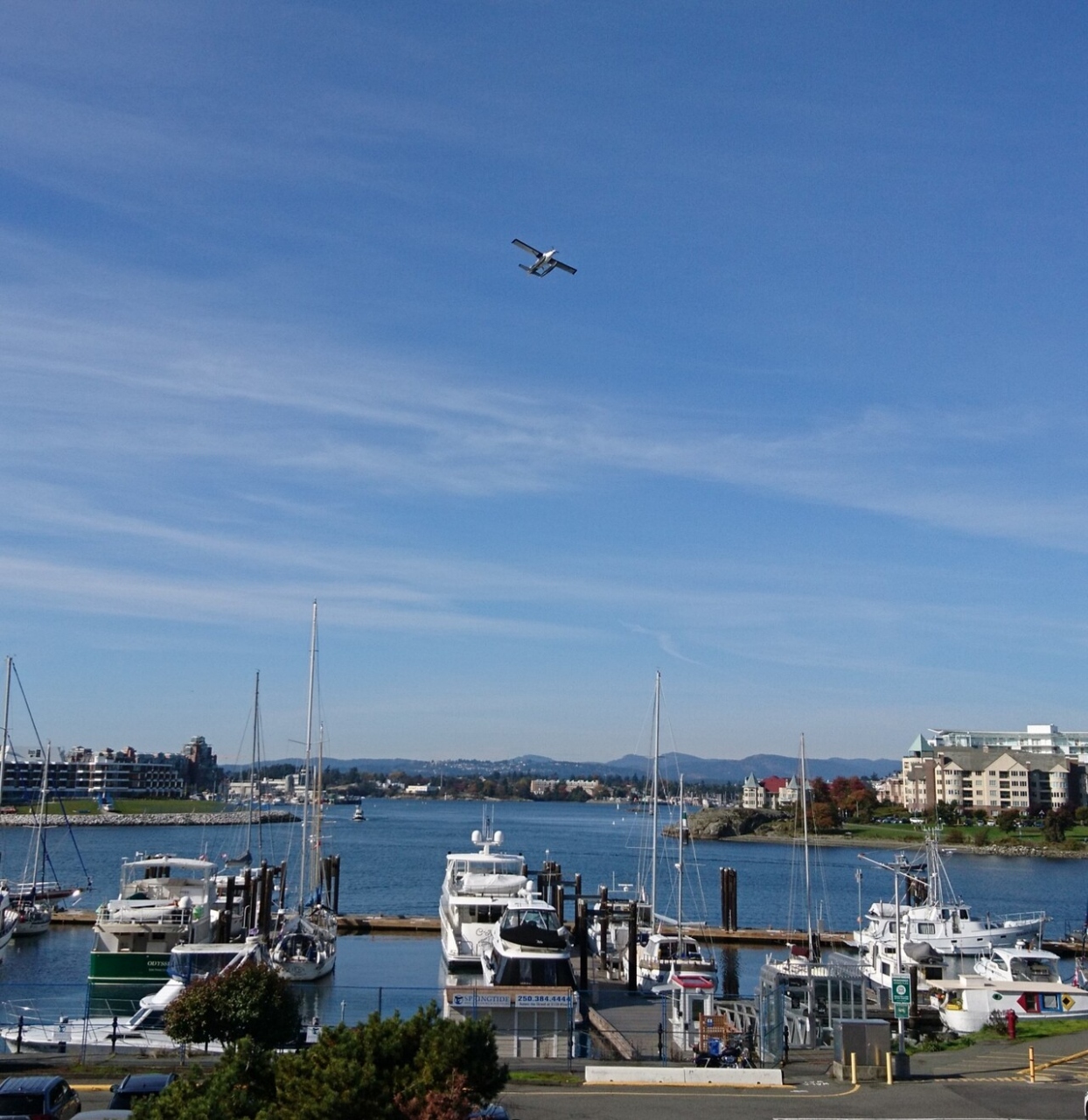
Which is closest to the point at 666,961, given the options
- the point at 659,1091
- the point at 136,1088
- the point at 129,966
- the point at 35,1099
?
the point at 129,966

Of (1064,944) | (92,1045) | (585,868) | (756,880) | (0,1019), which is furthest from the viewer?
(585,868)

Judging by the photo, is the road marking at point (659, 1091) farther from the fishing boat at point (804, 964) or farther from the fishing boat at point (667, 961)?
the fishing boat at point (667, 961)

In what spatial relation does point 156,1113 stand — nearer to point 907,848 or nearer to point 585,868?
point 585,868

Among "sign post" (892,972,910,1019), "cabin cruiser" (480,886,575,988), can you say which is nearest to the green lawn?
"cabin cruiser" (480,886,575,988)

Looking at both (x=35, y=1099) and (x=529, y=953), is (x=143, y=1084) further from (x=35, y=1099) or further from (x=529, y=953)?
(x=529, y=953)

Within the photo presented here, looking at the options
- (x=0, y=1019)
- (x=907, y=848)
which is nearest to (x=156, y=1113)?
(x=0, y=1019)

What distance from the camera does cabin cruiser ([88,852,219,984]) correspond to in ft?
143

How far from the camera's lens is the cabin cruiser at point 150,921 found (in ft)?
143

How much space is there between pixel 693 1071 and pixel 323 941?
33.7m

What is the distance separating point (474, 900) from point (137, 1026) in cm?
1777

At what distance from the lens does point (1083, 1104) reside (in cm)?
2041

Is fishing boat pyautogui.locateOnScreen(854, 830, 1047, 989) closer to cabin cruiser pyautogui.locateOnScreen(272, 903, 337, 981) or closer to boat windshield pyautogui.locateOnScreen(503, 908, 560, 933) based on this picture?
boat windshield pyautogui.locateOnScreen(503, 908, 560, 933)

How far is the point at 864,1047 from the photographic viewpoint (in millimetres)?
23078

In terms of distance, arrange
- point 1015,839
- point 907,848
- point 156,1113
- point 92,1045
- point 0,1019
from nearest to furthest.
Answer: point 156,1113
point 92,1045
point 0,1019
point 907,848
point 1015,839
